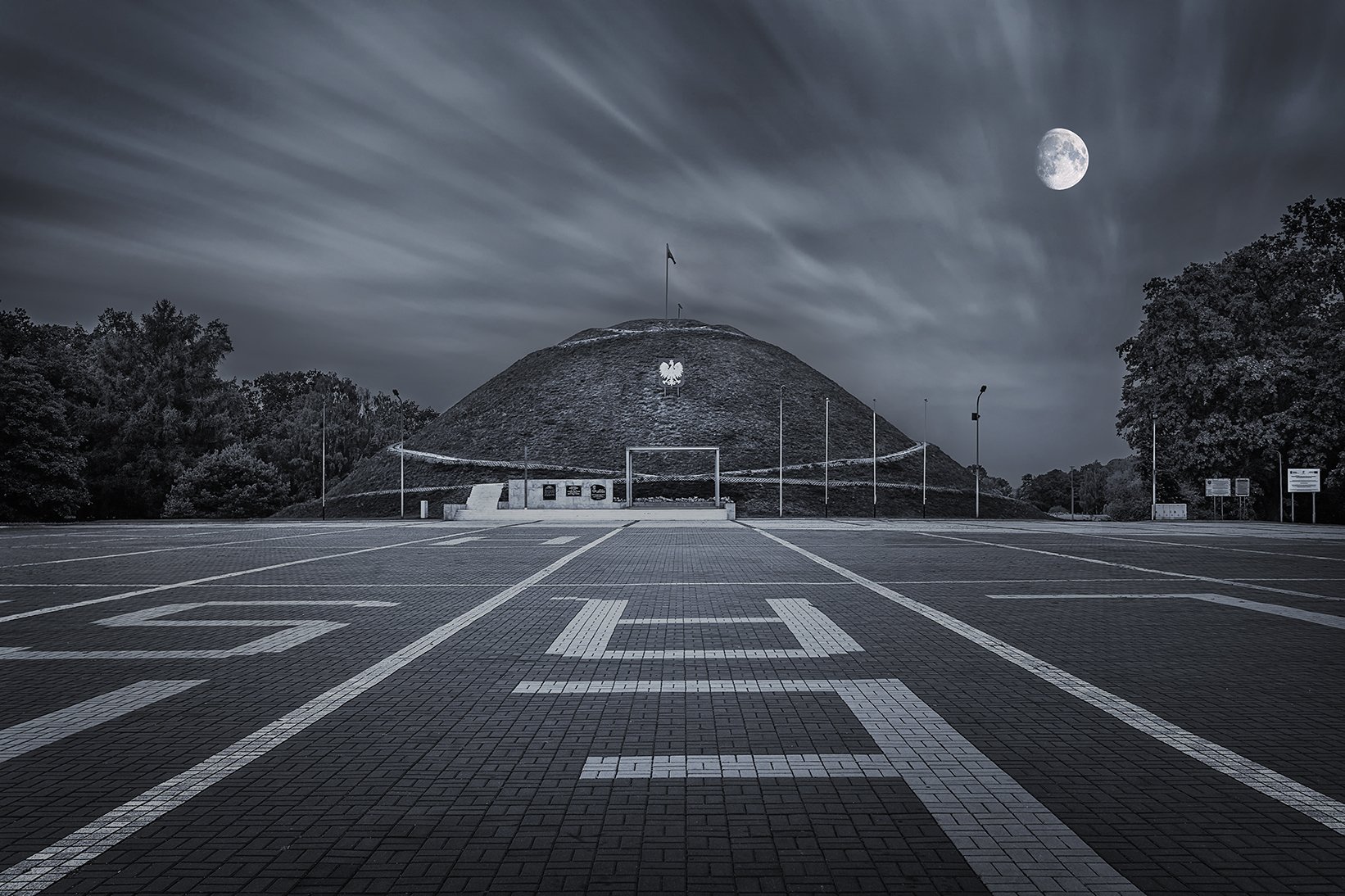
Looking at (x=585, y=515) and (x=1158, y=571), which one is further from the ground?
(x=1158, y=571)

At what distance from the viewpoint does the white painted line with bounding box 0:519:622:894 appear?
3117 millimetres

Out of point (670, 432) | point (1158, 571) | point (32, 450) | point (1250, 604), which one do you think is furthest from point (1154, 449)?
point (32, 450)

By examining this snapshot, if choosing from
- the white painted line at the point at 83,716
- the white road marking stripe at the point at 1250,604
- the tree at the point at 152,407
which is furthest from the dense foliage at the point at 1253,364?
the tree at the point at 152,407

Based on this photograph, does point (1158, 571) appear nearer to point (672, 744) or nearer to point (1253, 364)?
point (672, 744)

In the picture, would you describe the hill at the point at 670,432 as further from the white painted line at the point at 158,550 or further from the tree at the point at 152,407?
the white painted line at the point at 158,550

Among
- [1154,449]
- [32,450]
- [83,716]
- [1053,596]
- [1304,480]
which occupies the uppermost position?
[1154,449]

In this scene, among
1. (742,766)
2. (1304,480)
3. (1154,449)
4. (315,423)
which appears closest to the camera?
(742,766)

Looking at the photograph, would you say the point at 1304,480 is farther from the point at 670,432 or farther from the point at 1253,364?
the point at 670,432

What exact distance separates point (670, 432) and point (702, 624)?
82.5 metres

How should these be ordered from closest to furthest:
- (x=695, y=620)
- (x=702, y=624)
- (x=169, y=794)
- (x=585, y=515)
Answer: (x=169, y=794) → (x=702, y=624) → (x=695, y=620) → (x=585, y=515)

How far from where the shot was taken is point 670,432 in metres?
91.3

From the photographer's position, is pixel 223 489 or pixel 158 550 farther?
pixel 223 489

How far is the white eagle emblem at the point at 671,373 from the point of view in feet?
318

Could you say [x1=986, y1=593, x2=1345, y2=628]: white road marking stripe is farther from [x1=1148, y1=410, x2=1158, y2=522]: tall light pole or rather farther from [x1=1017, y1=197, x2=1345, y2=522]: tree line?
[x1=1148, y1=410, x2=1158, y2=522]: tall light pole
